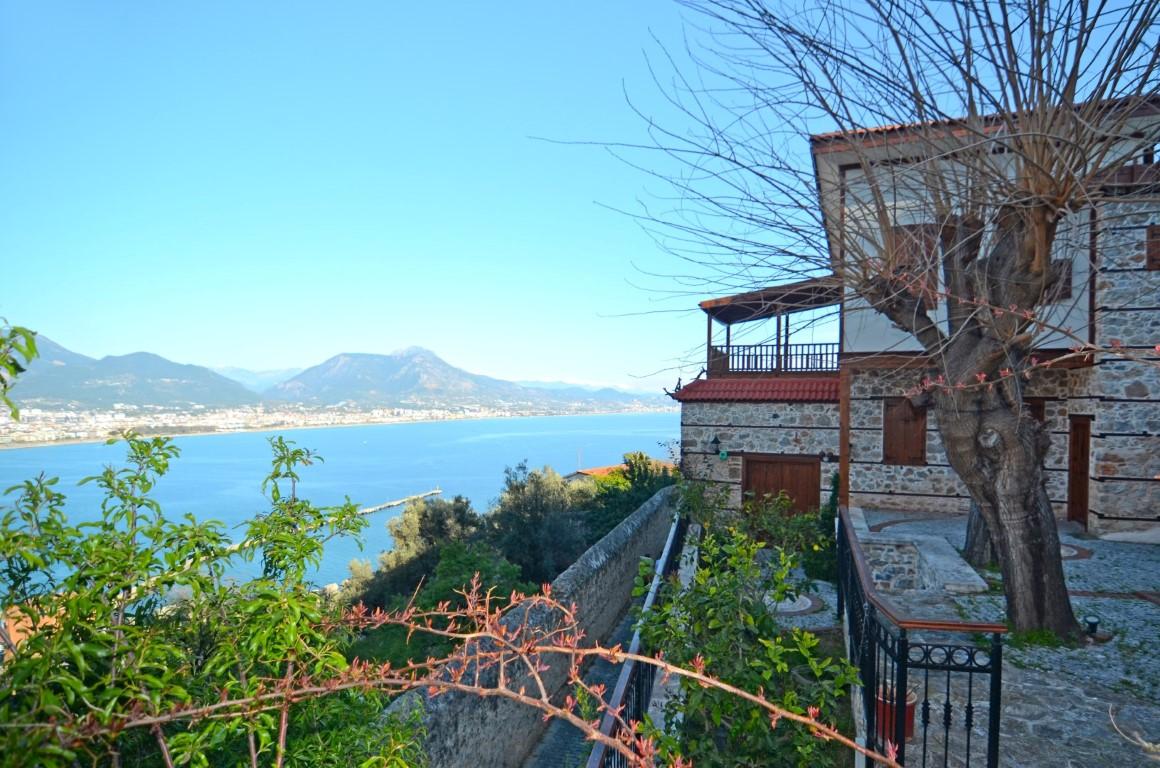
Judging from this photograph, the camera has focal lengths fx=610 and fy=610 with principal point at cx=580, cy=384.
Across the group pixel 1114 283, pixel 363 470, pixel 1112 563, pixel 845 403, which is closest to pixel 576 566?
pixel 845 403

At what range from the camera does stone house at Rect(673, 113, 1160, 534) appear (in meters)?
8.94

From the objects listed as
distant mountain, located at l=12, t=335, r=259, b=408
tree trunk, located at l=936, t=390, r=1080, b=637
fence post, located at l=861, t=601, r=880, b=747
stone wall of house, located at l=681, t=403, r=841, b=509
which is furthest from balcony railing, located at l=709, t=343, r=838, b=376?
distant mountain, located at l=12, t=335, r=259, b=408

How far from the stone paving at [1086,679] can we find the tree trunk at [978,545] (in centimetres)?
82

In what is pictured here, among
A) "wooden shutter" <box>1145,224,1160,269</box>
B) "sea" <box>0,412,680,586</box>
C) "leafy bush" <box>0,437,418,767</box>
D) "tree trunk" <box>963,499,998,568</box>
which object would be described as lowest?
"sea" <box>0,412,680,586</box>

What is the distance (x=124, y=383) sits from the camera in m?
61.1

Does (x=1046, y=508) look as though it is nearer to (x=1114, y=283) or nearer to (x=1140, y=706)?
(x=1140, y=706)

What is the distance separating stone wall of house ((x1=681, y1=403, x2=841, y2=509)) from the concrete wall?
186cm

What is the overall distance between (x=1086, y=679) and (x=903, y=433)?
7350mm

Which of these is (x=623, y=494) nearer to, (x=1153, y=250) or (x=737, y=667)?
(x=1153, y=250)

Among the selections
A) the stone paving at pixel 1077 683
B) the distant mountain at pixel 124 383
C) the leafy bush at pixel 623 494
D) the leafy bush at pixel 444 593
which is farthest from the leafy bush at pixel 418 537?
the distant mountain at pixel 124 383

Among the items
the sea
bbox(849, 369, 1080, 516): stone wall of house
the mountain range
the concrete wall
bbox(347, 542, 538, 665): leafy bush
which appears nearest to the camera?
the concrete wall

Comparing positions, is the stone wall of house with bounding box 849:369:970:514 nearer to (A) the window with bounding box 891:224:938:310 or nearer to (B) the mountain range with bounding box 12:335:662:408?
(B) the mountain range with bounding box 12:335:662:408

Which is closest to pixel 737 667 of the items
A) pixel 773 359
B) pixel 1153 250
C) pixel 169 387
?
pixel 1153 250

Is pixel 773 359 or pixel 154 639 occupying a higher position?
pixel 773 359
